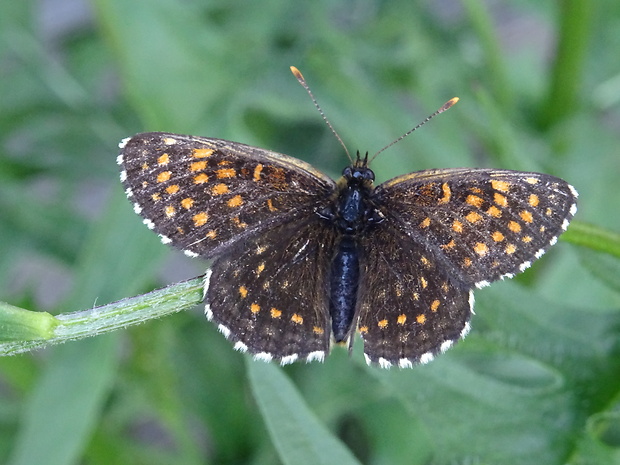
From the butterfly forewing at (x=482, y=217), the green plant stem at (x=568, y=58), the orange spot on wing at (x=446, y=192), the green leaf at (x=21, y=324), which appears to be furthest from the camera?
the green plant stem at (x=568, y=58)

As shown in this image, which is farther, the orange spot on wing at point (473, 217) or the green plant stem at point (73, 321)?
the orange spot on wing at point (473, 217)

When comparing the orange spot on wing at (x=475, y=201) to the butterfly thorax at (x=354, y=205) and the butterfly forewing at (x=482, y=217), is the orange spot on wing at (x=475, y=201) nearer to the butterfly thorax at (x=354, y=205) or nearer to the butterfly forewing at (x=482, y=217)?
the butterfly forewing at (x=482, y=217)

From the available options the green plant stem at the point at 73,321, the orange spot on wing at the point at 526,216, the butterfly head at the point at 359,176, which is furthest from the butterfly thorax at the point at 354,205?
the green plant stem at the point at 73,321

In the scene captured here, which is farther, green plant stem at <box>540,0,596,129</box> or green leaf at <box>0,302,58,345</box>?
green plant stem at <box>540,0,596,129</box>

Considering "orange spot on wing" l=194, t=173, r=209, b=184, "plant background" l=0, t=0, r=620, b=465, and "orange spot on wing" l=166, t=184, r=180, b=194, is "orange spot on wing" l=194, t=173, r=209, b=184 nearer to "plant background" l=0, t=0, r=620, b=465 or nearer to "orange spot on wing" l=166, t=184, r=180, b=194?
"orange spot on wing" l=166, t=184, r=180, b=194

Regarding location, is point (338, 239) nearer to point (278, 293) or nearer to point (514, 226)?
point (278, 293)

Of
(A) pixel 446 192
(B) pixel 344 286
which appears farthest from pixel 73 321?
(A) pixel 446 192

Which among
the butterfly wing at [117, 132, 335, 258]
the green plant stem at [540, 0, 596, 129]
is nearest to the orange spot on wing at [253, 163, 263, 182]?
the butterfly wing at [117, 132, 335, 258]

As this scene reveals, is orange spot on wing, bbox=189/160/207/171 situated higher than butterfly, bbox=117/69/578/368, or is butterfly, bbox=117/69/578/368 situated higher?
orange spot on wing, bbox=189/160/207/171
